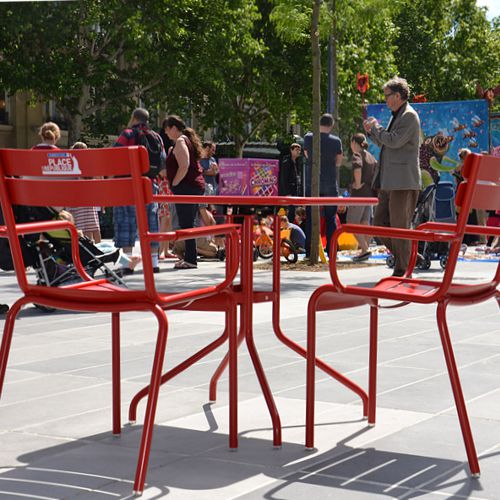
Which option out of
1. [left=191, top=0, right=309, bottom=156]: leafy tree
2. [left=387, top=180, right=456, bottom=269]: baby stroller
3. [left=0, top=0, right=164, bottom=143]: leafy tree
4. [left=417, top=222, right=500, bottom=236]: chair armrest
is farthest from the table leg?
[left=191, top=0, right=309, bottom=156]: leafy tree

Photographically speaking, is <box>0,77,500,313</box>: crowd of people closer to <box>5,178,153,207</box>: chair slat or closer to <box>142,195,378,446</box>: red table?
<box>142,195,378,446</box>: red table

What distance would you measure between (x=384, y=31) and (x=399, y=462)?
41154 millimetres

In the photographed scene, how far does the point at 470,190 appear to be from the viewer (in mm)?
4094

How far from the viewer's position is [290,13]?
17125 millimetres

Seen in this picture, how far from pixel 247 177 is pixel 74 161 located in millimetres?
9246

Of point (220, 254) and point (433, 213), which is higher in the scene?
point (433, 213)

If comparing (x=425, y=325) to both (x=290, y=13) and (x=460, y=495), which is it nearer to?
(x=460, y=495)

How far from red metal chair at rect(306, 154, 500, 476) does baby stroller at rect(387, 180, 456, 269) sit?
370 inches

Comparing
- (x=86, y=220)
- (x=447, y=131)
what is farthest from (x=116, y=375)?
(x=447, y=131)

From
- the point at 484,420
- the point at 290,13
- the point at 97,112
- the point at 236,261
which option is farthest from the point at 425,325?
the point at 97,112

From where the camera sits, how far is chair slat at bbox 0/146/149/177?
3.80m

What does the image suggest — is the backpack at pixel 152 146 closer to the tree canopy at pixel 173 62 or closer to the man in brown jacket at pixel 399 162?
the man in brown jacket at pixel 399 162

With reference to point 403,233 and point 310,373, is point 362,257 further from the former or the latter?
point 403,233

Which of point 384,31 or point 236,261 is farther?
point 384,31
